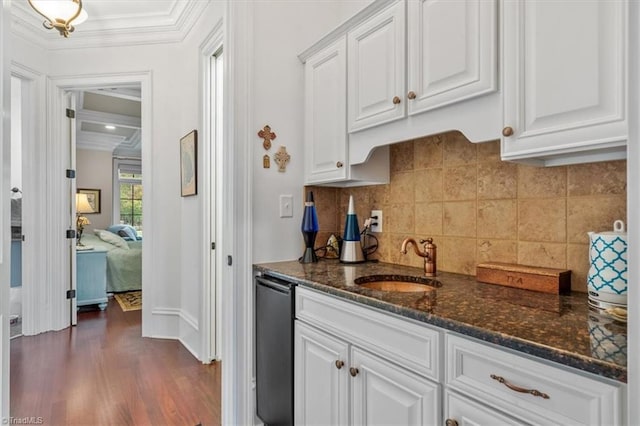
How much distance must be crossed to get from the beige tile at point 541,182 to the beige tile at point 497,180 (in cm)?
3

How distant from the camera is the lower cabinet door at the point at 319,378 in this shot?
1375mm

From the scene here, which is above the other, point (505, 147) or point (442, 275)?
point (505, 147)

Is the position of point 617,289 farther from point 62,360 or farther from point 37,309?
point 37,309

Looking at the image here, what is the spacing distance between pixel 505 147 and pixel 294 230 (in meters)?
1.20

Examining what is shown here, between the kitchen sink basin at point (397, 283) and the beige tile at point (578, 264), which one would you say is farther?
the kitchen sink basin at point (397, 283)

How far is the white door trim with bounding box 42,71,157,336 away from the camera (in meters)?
3.39

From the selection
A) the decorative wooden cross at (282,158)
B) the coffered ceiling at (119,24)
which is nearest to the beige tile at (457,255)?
the decorative wooden cross at (282,158)

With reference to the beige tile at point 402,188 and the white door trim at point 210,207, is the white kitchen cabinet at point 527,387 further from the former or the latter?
the white door trim at point 210,207

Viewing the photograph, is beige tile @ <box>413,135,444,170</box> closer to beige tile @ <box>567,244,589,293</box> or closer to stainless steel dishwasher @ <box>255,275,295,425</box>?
beige tile @ <box>567,244,589,293</box>

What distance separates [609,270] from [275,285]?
4.16 feet

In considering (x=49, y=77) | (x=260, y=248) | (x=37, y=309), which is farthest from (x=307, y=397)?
(x=49, y=77)

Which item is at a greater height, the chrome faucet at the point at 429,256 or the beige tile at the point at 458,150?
the beige tile at the point at 458,150

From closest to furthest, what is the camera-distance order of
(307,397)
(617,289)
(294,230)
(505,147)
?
(617,289) → (505,147) → (307,397) → (294,230)

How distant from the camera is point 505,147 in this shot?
3.82ft
